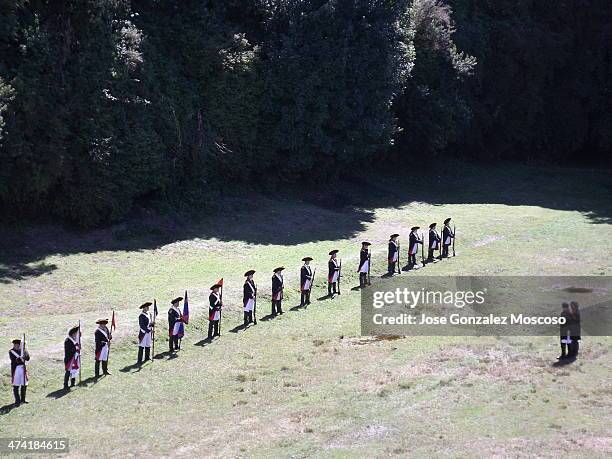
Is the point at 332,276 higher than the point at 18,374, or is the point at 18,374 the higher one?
the point at 332,276

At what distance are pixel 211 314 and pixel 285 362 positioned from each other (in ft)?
11.9

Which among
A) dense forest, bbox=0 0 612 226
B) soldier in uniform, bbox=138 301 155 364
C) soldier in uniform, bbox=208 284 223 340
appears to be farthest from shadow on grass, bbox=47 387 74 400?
dense forest, bbox=0 0 612 226

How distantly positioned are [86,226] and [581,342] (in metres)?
21.4

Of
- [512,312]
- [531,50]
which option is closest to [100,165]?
[512,312]

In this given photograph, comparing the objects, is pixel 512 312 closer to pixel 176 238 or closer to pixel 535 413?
pixel 535 413

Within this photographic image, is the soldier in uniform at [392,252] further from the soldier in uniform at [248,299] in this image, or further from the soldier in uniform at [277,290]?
the soldier in uniform at [248,299]

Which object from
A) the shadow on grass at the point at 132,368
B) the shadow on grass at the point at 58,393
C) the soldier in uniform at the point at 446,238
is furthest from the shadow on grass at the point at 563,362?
the soldier in uniform at the point at 446,238

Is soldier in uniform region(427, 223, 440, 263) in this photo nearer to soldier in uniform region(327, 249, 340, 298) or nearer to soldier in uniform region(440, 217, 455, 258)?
soldier in uniform region(440, 217, 455, 258)

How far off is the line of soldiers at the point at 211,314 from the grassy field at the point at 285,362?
0.42m

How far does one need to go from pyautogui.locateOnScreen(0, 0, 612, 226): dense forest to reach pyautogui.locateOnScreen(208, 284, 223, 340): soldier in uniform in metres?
11.5

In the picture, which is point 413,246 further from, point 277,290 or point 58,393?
point 58,393

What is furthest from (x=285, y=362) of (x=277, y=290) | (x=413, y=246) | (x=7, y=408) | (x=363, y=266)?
(x=413, y=246)

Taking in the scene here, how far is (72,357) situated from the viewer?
22.7m

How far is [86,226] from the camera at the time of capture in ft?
125
